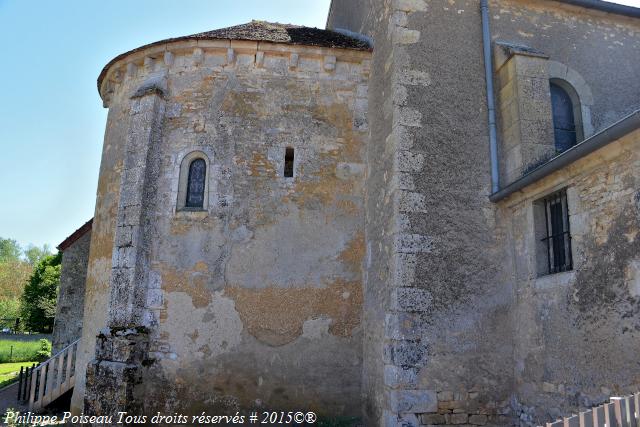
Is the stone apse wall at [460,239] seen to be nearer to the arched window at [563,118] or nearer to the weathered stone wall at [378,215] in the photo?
the weathered stone wall at [378,215]

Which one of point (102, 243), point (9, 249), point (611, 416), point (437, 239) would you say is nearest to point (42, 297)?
point (102, 243)

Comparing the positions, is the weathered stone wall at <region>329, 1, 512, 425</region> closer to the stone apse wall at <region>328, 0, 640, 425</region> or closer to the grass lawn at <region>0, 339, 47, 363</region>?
the stone apse wall at <region>328, 0, 640, 425</region>

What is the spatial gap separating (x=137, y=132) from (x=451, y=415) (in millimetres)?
5993

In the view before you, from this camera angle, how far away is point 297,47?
795 cm

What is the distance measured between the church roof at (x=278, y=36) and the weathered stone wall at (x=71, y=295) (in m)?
4.37

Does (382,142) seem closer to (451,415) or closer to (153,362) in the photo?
(451,415)

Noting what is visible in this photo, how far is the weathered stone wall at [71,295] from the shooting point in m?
11.4

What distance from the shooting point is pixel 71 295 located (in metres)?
11.6

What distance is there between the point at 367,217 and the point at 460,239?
1.70m

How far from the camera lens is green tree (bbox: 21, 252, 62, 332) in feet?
94.9

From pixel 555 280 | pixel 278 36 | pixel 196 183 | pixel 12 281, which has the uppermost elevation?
pixel 278 36

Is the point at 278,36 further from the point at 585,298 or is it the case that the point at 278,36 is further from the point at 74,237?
the point at 74,237

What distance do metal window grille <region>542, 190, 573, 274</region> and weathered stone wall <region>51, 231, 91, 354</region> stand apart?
391 inches

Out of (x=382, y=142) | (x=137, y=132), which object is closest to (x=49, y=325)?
(x=137, y=132)
